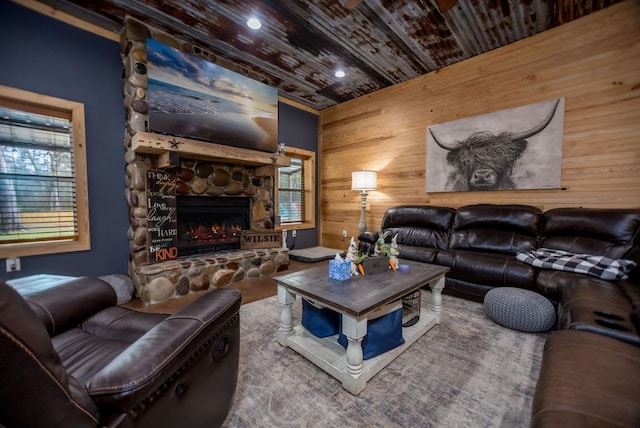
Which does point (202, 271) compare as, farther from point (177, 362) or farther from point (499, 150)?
point (499, 150)

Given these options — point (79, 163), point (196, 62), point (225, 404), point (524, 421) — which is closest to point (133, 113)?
point (79, 163)

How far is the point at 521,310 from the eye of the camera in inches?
77.2

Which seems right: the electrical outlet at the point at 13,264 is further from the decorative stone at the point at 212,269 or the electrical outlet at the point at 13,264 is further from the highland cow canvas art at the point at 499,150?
the highland cow canvas art at the point at 499,150

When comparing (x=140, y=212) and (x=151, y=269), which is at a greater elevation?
(x=140, y=212)

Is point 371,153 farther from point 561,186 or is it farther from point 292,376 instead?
point 292,376

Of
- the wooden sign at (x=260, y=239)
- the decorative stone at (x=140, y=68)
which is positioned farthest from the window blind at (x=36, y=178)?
the wooden sign at (x=260, y=239)

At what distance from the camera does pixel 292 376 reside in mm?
1559

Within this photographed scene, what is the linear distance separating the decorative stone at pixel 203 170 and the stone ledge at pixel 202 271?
3.33 ft

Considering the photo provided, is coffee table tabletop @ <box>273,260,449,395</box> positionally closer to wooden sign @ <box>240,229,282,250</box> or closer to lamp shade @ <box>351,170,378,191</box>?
wooden sign @ <box>240,229,282,250</box>

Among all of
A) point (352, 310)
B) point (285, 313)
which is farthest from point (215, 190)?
point (352, 310)

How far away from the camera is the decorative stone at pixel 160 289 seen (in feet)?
8.52

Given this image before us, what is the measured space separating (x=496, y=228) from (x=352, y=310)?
7.92 feet

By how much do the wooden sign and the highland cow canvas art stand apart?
232cm

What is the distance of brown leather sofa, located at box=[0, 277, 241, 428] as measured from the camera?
0.51 m
